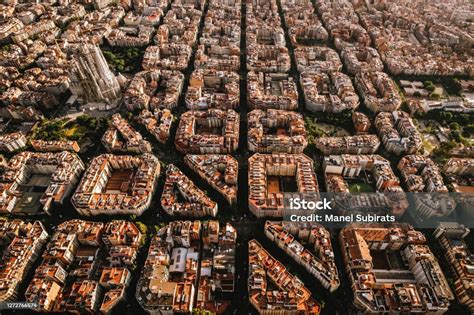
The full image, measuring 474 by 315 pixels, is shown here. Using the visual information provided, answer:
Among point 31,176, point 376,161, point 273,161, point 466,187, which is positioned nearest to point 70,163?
point 31,176

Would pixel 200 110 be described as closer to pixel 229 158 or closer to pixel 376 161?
pixel 229 158

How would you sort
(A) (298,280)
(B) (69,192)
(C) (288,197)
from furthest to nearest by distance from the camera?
1. (B) (69,192)
2. (C) (288,197)
3. (A) (298,280)

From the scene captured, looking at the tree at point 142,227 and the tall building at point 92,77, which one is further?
the tall building at point 92,77

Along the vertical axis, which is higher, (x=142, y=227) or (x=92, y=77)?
(x=92, y=77)

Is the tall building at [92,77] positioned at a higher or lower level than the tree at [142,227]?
higher

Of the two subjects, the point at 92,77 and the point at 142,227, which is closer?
the point at 142,227

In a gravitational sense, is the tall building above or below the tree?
above

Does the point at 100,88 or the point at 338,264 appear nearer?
the point at 338,264

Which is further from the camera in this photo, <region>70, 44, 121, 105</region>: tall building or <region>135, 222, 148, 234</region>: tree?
<region>70, 44, 121, 105</region>: tall building
